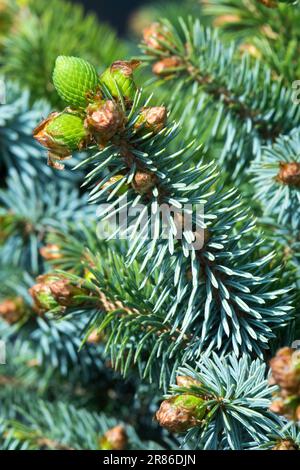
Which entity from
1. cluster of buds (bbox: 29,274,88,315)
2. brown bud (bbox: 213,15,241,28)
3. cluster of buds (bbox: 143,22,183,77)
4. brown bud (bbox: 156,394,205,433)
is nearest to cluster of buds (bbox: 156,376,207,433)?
brown bud (bbox: 156,394,205,433)

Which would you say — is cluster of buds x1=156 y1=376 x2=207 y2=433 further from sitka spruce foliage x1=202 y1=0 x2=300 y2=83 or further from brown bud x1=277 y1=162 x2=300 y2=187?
sitka spruce foliage x1=202 y1=0 x2=300 y2=83

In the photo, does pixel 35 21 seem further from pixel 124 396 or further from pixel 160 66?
pixel 124 396

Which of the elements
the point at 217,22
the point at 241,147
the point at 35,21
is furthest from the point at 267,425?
the point at 35,21

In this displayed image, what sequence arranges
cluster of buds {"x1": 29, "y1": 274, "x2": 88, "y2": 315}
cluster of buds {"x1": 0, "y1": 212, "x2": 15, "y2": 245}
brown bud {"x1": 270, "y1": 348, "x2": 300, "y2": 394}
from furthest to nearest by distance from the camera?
cluster of buds {"x1": 0, "y1": 212, "x2": 15, "y2": 245} < cluster of buds {"x1": 29, "y1": 274, "x2": 88, "y2": 315} < brown bud {"x1": 270, "y1": 348, "x2": 300, "y2": 394}

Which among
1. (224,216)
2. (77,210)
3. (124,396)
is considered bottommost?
(124,396)

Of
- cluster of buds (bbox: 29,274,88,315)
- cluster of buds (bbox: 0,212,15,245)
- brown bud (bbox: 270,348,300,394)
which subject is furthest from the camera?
cluster of buds (bbox: 0,212,15,245)

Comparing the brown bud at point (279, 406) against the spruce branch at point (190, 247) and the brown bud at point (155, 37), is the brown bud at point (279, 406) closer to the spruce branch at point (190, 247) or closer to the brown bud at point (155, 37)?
the spruce branch at point (190, 247)

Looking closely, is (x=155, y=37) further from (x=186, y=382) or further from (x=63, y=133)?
(x=186, y=382)
